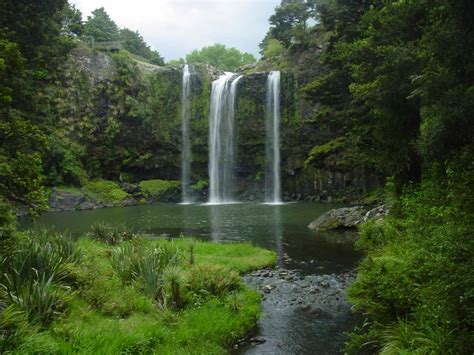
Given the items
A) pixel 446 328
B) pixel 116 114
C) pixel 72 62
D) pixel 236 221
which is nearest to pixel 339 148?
pixel 236 221

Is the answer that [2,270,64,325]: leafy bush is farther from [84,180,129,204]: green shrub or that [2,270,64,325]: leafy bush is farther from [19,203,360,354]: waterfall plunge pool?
[84,180,129,204]: green shrub

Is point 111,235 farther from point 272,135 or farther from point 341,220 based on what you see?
point 272,135

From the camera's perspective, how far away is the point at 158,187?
4612 cm

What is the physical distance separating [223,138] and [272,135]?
223 inches

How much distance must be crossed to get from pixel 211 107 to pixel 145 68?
1047cm

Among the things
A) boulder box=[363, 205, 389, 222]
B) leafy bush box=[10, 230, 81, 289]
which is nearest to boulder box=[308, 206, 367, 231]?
boulder box=[363, 205, 389, 222]

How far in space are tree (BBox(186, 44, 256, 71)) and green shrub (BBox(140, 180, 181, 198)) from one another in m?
58.6

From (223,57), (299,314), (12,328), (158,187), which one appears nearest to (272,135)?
(158,187)

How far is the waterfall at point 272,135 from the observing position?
1796 inches

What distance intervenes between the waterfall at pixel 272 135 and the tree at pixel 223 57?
55196 millimetres

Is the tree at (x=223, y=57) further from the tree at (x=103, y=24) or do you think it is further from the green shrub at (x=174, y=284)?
the green shrub at (x=174, y=284)

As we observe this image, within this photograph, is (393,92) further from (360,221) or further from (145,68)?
(145,68)

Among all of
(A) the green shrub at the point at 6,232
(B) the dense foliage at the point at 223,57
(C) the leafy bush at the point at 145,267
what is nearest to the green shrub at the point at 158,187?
(C) the leafy bush at the point at 145,267

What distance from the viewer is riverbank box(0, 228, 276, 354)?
716cm
